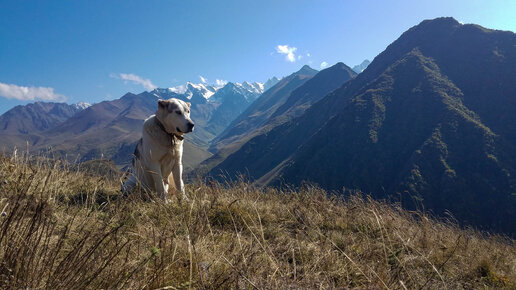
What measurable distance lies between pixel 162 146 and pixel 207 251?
405 centimetres

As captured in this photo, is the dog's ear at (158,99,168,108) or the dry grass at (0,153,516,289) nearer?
the dry grass at (0,153,516,289)

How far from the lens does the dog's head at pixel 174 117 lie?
254 inches

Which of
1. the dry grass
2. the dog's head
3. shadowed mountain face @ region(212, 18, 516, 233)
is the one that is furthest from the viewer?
shadowed mountain face @ region(212, 18, 516, 233)

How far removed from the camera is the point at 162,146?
6.63 meters

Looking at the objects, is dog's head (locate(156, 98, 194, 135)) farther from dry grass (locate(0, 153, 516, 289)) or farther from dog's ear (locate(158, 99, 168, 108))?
dry grass (locate(0, 153, 516, 289))

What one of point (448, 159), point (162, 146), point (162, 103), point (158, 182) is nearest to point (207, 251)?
point (158, 182)

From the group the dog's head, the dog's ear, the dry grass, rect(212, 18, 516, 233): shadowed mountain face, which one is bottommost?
rect(212, 18, 516, 233): shadowed mountain face

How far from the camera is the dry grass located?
2.11 m

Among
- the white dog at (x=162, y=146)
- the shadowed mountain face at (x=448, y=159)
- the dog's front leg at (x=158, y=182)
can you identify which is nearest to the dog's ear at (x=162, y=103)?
the white dog at (x=162, y=146)

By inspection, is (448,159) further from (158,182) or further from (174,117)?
(158,182)

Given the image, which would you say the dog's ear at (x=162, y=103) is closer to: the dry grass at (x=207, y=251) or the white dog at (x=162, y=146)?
the white dog at (x=162, y=146)

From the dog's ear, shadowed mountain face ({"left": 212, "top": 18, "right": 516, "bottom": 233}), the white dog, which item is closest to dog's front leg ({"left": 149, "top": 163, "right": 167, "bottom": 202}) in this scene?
the white dog

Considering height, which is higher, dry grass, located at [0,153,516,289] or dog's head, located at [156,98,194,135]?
dog's head, located at [156,98,194,135]

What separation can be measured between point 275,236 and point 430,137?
195606mm
